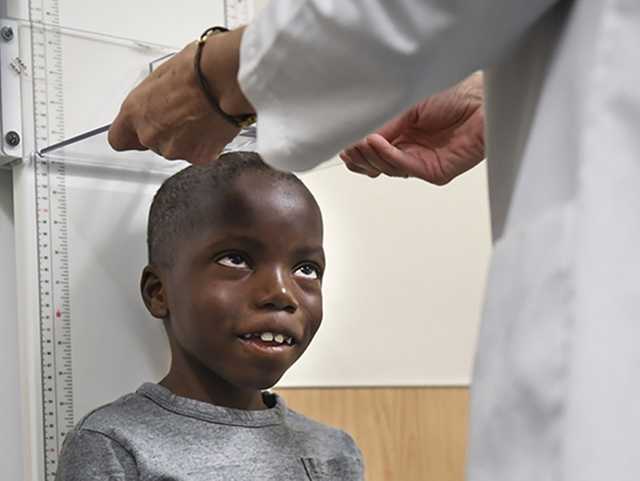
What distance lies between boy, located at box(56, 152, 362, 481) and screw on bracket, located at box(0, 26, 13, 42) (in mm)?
337

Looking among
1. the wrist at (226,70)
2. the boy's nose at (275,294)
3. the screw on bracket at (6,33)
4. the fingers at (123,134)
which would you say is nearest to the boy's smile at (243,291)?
the boy's nose at (275,294)

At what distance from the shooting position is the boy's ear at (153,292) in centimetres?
152

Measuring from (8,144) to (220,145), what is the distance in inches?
24.8

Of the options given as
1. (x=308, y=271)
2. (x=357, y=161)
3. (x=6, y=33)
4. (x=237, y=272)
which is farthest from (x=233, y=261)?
(x=6, y=33)

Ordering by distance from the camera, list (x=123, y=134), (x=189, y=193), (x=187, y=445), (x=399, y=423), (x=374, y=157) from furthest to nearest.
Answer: (x=399, y=423) < (x=189, y=193) < (x=187, y=445) < (x=374, y=157) < (x=123, y=134)

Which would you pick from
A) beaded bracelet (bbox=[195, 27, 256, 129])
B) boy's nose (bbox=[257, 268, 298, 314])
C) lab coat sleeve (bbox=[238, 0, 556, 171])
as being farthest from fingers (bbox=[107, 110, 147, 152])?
lab coat sleeve (bbox=[238, 0, 556, 171])

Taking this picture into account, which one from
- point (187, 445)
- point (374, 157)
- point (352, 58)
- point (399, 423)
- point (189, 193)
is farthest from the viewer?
point (399, 423)

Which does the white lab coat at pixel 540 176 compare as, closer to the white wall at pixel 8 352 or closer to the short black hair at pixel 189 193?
the short black hair at pixel 189 193

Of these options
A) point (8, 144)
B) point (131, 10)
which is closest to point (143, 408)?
point (8, 144)

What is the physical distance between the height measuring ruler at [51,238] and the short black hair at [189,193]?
0.15 meters

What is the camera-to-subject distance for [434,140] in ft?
4.18

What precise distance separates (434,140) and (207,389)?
19.6 inches

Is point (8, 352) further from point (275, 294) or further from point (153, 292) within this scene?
point (275, 294)

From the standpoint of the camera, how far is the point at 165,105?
Answer: 3.18ft
